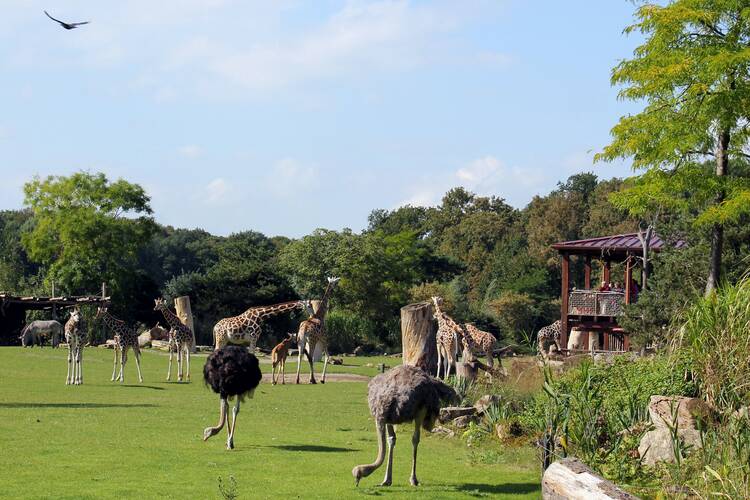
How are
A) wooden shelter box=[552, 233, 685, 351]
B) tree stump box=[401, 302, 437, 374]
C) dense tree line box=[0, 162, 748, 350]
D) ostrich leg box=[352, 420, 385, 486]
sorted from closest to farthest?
1. ostrich leg box=[352, 420, 385, 486]
2. tree stump box=[401, 302, 437, 374]
3. wooden shelter box=[552, 233, 685, 351]
4. dense tree line box=[0, 162, 748, 350]

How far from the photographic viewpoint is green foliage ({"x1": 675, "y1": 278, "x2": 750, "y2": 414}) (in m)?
12.9

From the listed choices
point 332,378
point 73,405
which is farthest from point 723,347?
point 332,378

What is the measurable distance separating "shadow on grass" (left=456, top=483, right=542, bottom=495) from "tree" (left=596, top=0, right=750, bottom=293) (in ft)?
36.0

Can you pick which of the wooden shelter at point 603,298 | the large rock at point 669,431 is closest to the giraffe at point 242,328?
the wooden shelter at point 603,298

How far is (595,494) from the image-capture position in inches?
353

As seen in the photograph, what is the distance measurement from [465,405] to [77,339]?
11.7 m

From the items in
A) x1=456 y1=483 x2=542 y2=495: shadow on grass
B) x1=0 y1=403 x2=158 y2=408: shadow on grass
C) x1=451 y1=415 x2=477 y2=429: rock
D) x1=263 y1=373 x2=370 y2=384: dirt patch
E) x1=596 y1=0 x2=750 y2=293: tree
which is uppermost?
x1=596 y1=0 x2=750 y2=293: tree

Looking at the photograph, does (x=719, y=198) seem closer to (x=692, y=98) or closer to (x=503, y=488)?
(x=692, y=98)

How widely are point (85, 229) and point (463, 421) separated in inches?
1598

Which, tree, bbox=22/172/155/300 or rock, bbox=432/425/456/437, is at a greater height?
tree, bbox=22/172/155/300

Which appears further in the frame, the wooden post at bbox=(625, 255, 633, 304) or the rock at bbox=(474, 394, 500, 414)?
the wooden post at bbox=(625, 255, 633, 304)

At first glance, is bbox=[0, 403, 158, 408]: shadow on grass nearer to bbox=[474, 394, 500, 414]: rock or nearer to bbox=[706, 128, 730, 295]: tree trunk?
bbox=[474, 394, 500, 414]: rock

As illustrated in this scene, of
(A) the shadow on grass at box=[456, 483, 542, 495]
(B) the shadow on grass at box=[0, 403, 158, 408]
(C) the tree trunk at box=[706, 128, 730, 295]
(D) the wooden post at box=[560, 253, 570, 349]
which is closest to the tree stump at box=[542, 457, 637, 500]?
(A) the shadow on grass at box=[456, 483, 542, 495]

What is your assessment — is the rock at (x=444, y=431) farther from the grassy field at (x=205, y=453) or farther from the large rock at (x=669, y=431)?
the large rock at (x=669, y=431)
